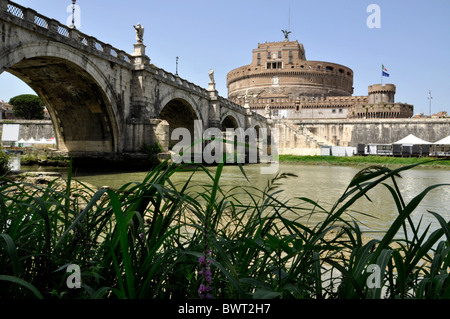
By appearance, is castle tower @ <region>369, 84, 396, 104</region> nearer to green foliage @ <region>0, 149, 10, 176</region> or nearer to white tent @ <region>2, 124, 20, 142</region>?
white tent @ <region>2, 124, 20, 142</region>

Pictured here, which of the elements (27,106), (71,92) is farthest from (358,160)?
(27,106)

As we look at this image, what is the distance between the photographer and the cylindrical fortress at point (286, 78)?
228ft

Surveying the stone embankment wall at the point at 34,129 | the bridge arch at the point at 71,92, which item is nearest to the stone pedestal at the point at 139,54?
the bridge arch at the point at 71,92

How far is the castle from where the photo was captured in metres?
60.5

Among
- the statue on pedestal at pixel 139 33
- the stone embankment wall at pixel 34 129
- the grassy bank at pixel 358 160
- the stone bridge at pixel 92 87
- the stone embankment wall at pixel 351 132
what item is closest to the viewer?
the stone bridge at pixel 92 87

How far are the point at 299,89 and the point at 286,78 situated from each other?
3.66 m

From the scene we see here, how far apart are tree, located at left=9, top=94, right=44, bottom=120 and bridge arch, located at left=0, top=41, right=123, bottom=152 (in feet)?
170

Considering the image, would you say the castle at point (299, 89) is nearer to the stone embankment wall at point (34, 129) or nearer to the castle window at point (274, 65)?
the castle window at point (274, 65)

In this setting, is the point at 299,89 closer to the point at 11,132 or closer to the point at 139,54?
the point at 11,132

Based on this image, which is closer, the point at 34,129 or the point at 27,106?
the point at 34,129

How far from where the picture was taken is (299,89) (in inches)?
2741

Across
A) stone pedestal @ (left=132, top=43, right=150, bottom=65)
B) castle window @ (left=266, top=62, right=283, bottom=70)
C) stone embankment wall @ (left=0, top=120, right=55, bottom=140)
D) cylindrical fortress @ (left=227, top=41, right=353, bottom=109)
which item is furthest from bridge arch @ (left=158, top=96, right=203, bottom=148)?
castle window @ (left=266, top=62, right=283, bottom=70)

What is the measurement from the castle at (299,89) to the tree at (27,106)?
40162 mm
